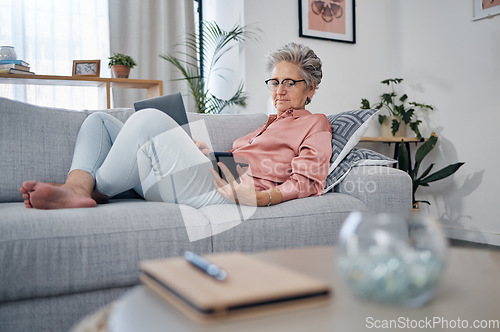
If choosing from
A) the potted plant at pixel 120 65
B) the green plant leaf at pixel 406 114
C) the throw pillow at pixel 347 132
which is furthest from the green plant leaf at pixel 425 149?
the potted plant at pixel 120 65

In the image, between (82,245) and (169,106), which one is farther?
(169,106)

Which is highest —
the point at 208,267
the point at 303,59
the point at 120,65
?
the point at 120,65

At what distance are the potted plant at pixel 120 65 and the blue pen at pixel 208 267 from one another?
9.56 ft

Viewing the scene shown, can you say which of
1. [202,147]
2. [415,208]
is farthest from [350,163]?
[415,208]

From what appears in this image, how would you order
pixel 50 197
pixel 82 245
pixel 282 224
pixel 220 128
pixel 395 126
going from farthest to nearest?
1. pixel 395 126
2. pixel 220 128
3. pixel 282 224
4. pixel 50 197
5. pixel 82 245

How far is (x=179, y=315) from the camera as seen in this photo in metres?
0.53

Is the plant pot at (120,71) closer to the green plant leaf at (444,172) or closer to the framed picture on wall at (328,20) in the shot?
Answer: the framed picture on wall at (328,20)

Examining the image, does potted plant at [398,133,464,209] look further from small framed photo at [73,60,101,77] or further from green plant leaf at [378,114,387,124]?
small framed photo at [73,60,101,77]

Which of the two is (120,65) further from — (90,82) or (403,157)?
(403,157)

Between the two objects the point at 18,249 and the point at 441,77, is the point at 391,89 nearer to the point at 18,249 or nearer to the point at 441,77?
the point at 441,77

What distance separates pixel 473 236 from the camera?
3.31 metres

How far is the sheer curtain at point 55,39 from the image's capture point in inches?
129

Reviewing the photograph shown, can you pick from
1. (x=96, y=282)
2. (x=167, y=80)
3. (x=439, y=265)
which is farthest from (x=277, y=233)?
(x=167, y=80)

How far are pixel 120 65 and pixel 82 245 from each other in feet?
7.69
